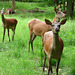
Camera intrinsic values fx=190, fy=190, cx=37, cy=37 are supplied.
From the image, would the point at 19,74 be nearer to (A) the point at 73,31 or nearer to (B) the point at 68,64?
(B) the point at 68,64

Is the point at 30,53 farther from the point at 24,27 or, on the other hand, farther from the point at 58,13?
the point at 24,27

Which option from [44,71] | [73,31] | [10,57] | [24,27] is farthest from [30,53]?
[24,27]

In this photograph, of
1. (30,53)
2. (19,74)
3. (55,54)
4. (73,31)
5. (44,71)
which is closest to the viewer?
Result: (55,54)

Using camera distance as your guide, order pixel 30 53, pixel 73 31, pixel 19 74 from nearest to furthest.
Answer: pixel 19 74 → pixel 30 53 → pixel 73 31

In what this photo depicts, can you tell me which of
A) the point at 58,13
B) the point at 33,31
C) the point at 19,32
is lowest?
the point at 19,32

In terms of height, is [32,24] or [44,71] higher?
[32,24]

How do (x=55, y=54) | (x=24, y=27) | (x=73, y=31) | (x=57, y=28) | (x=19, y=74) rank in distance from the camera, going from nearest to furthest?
1. (x=57, y=28)
2. (x=55, y=54)
3. (x=19, y=74)
4. (x=73, y=31)
5. (x=24, y=27)

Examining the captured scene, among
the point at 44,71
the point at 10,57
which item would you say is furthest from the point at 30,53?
the point at 44,71

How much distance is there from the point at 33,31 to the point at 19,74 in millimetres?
2914

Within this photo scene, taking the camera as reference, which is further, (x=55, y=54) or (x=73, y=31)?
(x=73, y=31)

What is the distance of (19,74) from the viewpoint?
17.9 ft

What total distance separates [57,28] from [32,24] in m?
3.59

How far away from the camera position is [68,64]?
6.22m

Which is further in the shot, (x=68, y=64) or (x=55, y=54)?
(x=68, y=64)
